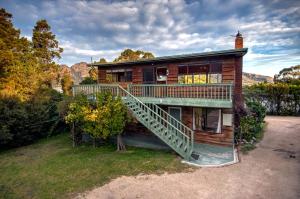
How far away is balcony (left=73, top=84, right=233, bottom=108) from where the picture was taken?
34.7 ft

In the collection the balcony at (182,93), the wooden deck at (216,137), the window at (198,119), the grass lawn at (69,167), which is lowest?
the grass lawn at (69,167)

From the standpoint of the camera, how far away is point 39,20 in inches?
1121

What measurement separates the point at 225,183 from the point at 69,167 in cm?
734

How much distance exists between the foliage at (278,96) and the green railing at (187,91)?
13.9m

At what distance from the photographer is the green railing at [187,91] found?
35.0ft

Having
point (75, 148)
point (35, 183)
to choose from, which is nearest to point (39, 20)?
point (75, 148)

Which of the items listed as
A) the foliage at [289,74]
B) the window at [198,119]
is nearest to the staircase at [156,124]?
the window at [198,119]

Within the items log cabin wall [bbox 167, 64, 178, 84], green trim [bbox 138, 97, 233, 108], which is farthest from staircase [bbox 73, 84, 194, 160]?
log cabin wall [bbox 167, 64, 178, 84]

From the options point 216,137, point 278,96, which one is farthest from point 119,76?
point 278,96

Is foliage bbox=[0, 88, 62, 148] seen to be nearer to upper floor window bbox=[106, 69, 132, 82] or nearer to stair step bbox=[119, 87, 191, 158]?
upper floor window bbox=[106, 69, 132, 82]

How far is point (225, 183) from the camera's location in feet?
24.3

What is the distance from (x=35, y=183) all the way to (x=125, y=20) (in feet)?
48.1

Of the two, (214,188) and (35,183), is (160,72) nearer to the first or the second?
(214,188)

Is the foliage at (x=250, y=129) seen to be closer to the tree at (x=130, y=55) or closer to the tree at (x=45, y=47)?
the tree at (x=130, y=55)
